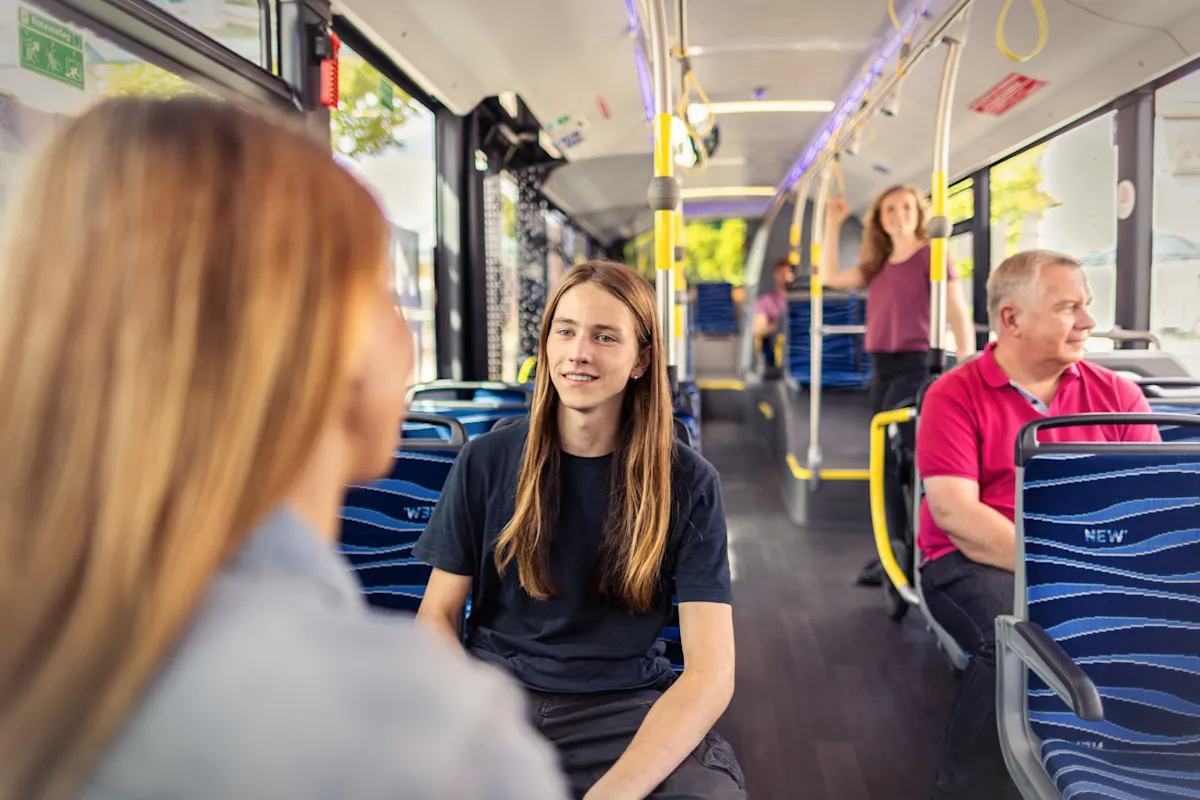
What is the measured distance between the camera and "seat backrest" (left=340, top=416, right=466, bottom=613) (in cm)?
187

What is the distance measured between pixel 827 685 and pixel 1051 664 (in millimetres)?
1562

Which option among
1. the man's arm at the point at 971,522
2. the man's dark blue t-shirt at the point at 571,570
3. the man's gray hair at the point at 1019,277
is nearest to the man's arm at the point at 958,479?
the man's arm at the point at 971,522

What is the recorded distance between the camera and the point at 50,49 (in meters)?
Answer: 1.61

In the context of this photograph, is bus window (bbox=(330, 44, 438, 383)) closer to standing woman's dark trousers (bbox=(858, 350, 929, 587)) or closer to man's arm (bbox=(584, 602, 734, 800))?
man's arm (bbox=(584, 602, 734, 800))

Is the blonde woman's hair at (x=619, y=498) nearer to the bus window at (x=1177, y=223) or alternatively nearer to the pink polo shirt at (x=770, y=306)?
the bus window at (x=1177, y=223)

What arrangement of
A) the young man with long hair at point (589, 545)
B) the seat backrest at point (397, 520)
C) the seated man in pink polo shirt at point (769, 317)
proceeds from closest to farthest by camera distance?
1. the young man with long hair at point (589, 545)
2. the seat backrest at point (397, 520)
3. the seated man in pink polo shirt at point (769, 317)

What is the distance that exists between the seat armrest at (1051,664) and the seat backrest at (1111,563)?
0.07 m

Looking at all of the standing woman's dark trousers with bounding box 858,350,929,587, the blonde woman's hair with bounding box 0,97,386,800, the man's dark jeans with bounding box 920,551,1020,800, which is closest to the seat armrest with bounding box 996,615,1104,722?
the man's dark jeans with bounding box 920,551,1020,800

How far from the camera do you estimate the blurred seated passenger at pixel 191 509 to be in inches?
14.7

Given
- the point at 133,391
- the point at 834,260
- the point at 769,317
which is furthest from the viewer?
the point at 769,317

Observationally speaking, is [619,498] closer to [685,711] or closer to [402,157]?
[685,711]

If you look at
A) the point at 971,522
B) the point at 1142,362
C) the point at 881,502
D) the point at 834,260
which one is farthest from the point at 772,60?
the point at 971,522

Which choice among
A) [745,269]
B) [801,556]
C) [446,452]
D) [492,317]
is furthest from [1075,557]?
[745,269]

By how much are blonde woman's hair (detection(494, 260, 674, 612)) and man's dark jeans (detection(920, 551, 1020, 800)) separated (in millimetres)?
1059
